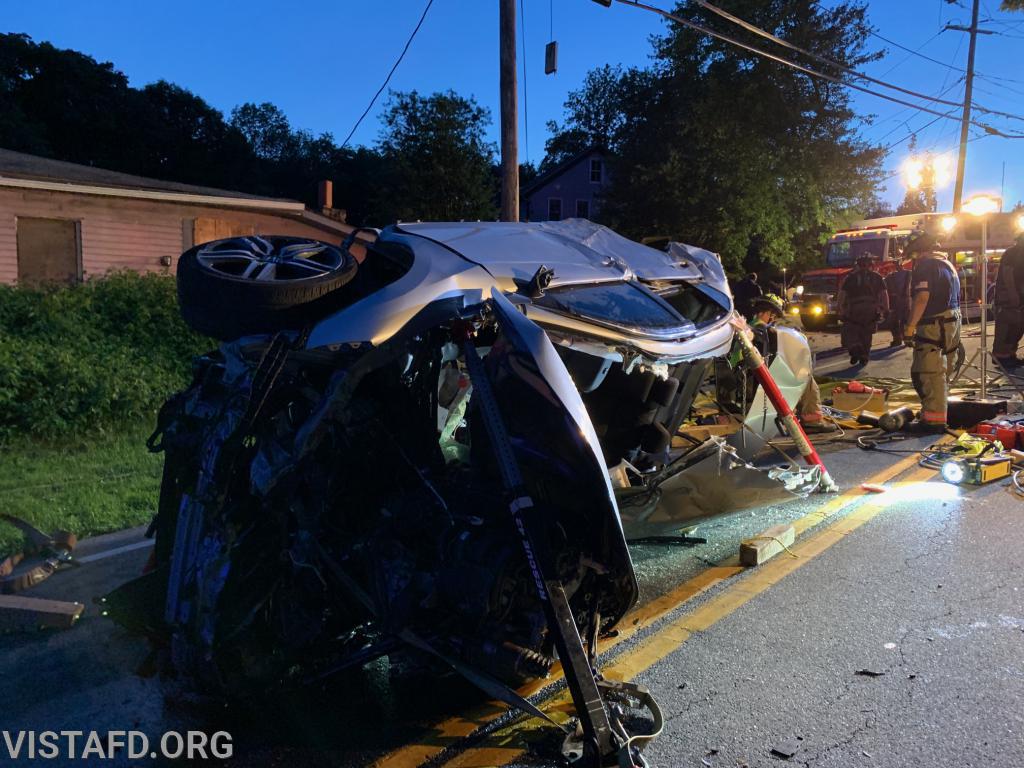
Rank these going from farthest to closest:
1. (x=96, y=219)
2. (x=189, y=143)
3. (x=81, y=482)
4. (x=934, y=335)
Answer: (x=189, y=143), (x=96, y=219), (x=934, y=335), (x=81, y=482)

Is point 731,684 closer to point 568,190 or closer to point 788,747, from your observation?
point 788,747

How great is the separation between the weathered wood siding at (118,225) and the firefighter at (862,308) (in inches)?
410

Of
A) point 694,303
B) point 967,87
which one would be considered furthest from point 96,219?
point 967,87

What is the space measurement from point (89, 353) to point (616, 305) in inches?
330

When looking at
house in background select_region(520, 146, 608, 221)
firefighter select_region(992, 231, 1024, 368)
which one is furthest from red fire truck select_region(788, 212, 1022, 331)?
house in background select_region(520, 146, 608, 221)

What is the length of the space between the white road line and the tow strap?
9 cm

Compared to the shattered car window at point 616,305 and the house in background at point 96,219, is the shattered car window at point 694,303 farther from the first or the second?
the house in background at point 96,219

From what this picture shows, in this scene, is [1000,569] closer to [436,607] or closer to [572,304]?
[572,304]

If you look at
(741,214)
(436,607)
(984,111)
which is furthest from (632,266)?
(984,111)

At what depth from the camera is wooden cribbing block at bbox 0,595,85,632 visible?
3.58 meters

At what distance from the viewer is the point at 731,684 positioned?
3.11 m

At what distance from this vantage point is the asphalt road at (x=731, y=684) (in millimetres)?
2689

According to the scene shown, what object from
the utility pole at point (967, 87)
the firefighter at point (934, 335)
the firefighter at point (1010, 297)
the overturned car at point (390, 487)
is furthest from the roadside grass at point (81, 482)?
the utility pole at point (967, 87)

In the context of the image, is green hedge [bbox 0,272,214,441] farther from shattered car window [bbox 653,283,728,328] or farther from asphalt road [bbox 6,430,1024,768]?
shattered car window [bbox 653,283,728,328]
